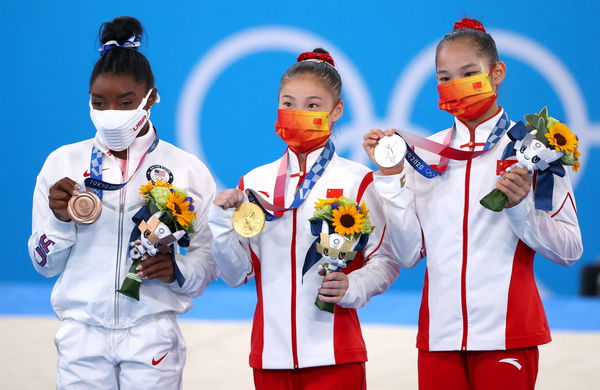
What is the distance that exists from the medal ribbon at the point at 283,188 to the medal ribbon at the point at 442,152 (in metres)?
0.35

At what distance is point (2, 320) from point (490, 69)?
5.52 meters

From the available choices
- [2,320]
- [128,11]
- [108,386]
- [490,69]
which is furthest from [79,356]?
[128,11]

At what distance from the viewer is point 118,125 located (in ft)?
12.0

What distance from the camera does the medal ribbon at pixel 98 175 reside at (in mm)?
3621

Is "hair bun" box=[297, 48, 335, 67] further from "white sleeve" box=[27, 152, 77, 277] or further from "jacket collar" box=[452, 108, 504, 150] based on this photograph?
"white sleeve" box=[27, 152, 77, 277]

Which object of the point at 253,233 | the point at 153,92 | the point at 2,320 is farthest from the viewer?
the point at 2,320

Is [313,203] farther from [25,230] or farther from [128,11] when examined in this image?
[25,230]

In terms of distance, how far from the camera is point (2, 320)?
7652 mm

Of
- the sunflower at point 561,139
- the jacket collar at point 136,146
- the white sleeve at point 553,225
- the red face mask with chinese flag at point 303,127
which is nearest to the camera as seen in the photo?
the sunflower at point 561,139

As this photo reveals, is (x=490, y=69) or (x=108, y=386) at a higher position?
(x=490, y=69)

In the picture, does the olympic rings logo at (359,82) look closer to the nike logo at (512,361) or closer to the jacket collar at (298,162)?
the jacket collar at (298,162)

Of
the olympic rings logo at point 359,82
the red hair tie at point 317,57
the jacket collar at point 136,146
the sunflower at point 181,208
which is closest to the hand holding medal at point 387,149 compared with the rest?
the red hair tie at point 317,57

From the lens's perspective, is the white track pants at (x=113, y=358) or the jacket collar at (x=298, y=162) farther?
the jacket collar at (x=298, y=162)

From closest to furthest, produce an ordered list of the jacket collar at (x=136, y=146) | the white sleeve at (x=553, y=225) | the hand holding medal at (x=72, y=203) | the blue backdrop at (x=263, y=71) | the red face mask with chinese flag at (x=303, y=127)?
1. the white sleeve at (x=553, y=225)
2. the hand holding medal at (x=72, y=203)
3. the red face mask with chinese flag at (x=303, y=127)
4. the jacket collar at (x=136, y=146)
5. the blue backdrop at (x=263, y=71)
